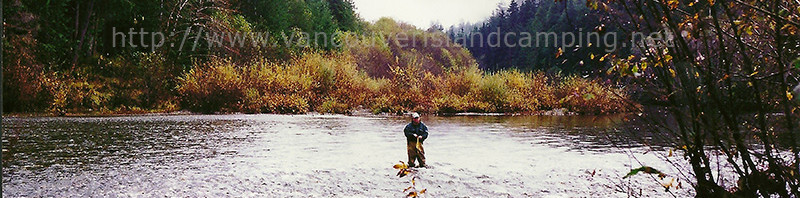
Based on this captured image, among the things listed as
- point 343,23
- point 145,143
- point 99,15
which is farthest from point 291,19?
point 145,143

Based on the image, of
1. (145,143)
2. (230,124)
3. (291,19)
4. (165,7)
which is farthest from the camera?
(291,19)

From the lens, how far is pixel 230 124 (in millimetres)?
11219

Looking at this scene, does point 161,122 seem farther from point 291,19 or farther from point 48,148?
point 291,19

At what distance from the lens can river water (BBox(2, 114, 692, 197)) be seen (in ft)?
15.8

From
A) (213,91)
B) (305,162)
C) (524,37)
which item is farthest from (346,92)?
(524,37)

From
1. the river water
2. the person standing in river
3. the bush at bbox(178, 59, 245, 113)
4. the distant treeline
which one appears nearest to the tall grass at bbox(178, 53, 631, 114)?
the bush at bbox(178, 59, 245, 113)

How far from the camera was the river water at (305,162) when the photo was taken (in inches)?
189

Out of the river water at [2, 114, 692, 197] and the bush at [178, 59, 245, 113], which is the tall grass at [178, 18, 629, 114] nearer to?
the bush at [178, 59, 245, 113]

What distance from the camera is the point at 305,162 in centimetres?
619

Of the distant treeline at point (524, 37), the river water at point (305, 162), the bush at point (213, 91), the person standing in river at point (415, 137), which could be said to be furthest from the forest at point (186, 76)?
the distant treeline at point (524, 37)

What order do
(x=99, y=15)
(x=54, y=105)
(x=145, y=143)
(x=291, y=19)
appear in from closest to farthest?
(x=145, y=143) < (x=54, y=105) < (x=99, y=15) < (x=291, y=19)

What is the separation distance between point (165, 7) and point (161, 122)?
27.8ft

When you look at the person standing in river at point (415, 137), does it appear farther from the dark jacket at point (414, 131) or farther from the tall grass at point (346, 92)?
the tall grass at point (346, 92)

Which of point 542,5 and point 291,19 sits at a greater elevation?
point 542,5
